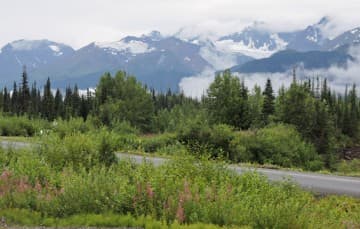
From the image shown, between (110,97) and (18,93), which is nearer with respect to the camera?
(110,97)

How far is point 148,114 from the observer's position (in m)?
98.4

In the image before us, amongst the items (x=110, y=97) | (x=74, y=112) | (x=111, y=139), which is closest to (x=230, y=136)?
(x=111, y=139)

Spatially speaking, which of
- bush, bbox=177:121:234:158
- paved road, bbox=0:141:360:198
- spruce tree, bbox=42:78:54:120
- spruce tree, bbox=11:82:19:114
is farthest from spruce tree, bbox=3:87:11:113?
paved road, bbox=0:141:360:198

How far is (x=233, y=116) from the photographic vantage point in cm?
7225

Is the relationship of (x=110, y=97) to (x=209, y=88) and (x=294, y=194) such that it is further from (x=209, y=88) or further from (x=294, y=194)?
(x=294, y=194)

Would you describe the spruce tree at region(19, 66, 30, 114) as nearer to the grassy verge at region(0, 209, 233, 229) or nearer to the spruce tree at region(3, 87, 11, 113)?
the spruce tree at region(3, 87, 11, 113)

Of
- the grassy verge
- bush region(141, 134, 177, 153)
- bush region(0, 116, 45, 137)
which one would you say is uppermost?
the grassy verge

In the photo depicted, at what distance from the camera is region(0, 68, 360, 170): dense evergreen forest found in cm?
4238

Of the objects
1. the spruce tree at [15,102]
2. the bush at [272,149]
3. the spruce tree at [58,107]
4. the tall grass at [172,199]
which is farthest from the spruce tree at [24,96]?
the tall grass at [172,199]

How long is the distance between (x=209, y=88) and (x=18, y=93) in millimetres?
47928

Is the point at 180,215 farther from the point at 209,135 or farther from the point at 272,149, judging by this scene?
the point at 272,149

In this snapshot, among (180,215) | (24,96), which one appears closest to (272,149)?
(180,215)

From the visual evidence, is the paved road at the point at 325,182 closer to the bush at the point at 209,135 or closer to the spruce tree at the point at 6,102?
the bush at the point at 209,135

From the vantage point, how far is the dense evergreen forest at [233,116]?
42.4 m
